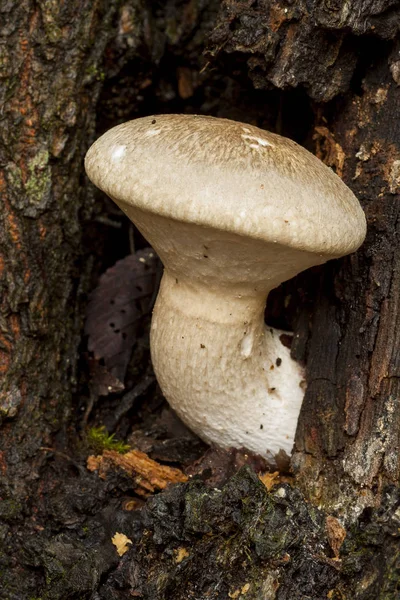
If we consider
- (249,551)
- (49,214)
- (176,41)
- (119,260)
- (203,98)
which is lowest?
(249,551)

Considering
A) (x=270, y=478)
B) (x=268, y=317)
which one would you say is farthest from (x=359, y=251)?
(x=270, y=478)

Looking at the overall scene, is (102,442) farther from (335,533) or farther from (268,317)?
(335,533)

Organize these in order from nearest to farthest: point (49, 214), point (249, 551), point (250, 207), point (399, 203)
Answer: point (250, 207)
point (249, 551)
point (399, 203)
point (49, 214)

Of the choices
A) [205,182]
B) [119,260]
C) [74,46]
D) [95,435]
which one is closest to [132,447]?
[95,435]

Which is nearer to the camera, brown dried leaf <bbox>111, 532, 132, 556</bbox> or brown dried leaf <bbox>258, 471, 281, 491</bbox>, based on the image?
brown dried leaf <bbox>111, 532, 132, 556</bbox>

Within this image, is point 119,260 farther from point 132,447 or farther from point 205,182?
point 205,182

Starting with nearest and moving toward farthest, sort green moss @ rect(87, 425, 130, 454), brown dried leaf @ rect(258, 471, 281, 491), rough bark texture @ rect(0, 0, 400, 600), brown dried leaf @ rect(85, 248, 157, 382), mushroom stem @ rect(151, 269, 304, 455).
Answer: rough bark texture @ rect(0, 0, 400, 600) → mushroom stem @ rect(151, 269, 304, 455) → brown dried leaf @ rect(258, 471, 281, 491) → green moss @ rect(87, 425, 130, 454) → brown dried leaf @ rect(85, 248, 157, 382)

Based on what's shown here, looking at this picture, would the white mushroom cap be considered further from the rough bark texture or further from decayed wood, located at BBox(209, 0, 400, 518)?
the rough bark texture

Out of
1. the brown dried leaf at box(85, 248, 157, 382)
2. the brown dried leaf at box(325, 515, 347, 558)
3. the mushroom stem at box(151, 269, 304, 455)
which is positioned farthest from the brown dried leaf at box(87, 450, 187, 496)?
the brown dried leaf at box(325, 515, 347, 558)
